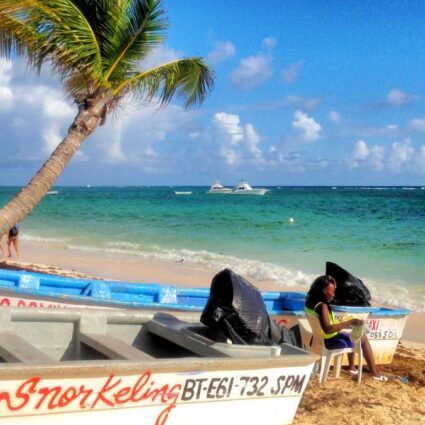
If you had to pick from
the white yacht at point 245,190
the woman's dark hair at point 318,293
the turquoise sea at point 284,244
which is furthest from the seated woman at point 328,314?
the white yacht at point 245,190

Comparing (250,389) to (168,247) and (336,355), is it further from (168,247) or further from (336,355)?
(168,247)

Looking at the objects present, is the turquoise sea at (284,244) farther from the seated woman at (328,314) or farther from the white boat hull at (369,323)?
the seated woman at (328,314)

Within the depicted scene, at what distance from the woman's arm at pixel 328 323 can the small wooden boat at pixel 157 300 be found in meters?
0.54


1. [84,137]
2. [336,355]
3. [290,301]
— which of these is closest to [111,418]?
[336,355]

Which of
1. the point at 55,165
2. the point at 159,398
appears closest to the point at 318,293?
the point at 159,398

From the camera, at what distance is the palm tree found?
934 centimetres

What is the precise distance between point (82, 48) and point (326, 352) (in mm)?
5935

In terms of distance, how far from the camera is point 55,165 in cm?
948

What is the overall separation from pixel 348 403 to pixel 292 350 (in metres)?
1.56

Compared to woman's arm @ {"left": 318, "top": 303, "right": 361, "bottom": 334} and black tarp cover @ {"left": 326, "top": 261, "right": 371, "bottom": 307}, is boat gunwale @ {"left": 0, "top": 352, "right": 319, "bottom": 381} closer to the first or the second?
woman's arm @ {"left": 318, "top": 303, "right": 361, "bottom": 334}

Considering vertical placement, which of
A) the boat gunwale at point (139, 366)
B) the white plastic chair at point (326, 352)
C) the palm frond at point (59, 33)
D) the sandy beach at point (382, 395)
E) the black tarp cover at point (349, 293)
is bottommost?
the sandy beach at point (382, 395)

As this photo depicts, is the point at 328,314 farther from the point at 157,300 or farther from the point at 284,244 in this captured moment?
the point at 284,244

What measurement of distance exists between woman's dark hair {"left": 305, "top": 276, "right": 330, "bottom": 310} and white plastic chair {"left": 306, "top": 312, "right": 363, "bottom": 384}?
0.14 m

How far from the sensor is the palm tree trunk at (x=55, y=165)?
29.7 feet
